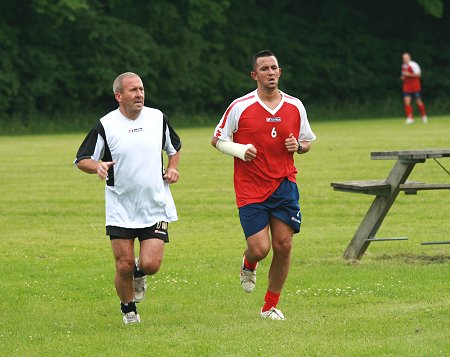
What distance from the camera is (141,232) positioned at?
8.98 meters

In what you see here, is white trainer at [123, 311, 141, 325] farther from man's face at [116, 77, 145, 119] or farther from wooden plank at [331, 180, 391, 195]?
wooden plank at [331, 180, 391, 195]

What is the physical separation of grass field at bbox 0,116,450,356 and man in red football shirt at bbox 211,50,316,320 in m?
0.54

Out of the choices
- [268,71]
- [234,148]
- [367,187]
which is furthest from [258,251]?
[367,187]

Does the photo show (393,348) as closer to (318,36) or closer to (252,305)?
(252,305)

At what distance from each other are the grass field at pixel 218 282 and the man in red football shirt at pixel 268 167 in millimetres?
539

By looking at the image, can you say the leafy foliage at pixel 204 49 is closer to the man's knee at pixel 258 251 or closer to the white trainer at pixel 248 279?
the white trainer at pixel 248 279

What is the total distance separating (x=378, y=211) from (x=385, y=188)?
0.29 meters

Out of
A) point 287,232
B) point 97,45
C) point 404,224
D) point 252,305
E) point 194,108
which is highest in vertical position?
point 287,232

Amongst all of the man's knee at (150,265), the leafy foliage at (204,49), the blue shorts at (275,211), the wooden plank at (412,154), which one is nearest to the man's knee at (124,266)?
the man's knee at (150,265)

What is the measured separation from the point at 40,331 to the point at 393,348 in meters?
2.68

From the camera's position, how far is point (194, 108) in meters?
48.8

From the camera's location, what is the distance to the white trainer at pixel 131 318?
893 cm

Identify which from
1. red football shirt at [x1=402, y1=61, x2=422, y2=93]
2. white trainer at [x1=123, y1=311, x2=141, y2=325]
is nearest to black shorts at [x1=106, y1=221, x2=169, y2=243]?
white trainer at [x1=123, y1=311, x2=141, y2=325]

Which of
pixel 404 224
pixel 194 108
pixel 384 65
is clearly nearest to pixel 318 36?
pixel 384 65
